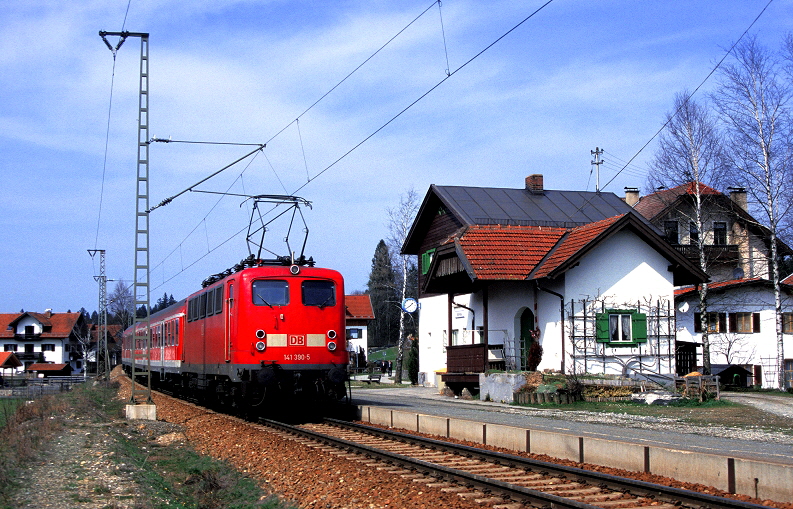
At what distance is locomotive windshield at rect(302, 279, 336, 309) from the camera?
667 inches

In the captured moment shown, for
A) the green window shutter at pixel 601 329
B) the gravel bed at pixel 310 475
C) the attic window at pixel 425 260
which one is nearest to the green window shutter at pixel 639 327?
the green window shutter at pixel 601 329

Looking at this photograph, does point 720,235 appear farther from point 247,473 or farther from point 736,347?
point 247,473

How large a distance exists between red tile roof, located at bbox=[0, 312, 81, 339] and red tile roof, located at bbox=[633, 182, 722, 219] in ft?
257

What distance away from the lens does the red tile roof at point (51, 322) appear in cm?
9818

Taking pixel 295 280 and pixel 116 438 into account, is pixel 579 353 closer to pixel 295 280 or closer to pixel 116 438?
pixel 295 280

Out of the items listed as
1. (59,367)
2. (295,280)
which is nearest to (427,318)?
(295,280)

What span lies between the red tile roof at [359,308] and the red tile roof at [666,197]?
37.1 metres

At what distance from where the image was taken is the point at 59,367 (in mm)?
91812

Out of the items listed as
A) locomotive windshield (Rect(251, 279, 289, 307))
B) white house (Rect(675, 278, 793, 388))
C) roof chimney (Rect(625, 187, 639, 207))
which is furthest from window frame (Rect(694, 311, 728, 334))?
locomotive windshield (Rect(251, 279, 289, 307))

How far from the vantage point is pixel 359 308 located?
79.6m

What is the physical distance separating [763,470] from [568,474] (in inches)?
83.3

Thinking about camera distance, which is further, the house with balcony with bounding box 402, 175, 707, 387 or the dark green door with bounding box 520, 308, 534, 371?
the dark green door with bounding box 520, 308, 534, 371

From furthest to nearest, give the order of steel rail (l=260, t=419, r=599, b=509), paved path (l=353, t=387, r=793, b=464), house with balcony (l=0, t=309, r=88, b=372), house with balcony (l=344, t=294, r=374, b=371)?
house with balcony (l=0, t=309, r=88, b=372), house with balcony (l=344, t=294, r=374, b=371), paved path (l=353, t=387, r=793, b=464), steel rail (l=260, t=419, r=599, b=509)

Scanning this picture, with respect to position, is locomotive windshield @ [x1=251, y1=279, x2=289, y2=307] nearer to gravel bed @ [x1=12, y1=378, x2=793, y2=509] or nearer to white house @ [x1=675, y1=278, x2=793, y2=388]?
gravel bed @ [x1=12, y1=378, x2=793, y2=509]
